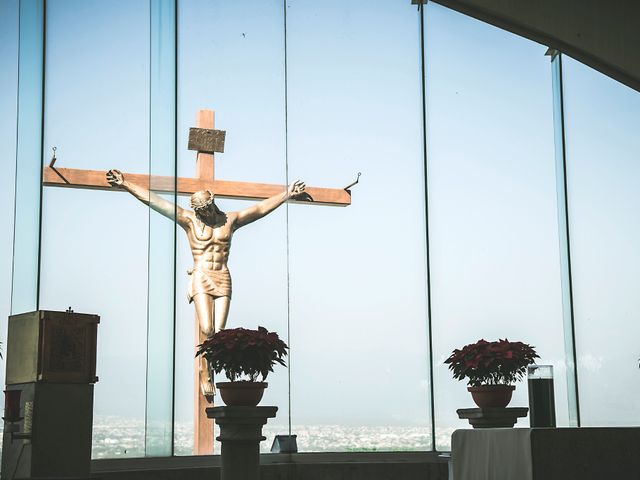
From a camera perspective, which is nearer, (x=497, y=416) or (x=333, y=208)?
(x=497, y=416)

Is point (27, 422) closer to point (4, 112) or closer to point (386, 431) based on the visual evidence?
point (4, 112)

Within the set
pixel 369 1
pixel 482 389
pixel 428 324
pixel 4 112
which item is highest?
pixel 369 1

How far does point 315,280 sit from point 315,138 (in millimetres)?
1017

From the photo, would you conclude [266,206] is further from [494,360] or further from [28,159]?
[494,360]

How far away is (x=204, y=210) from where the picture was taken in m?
5.96

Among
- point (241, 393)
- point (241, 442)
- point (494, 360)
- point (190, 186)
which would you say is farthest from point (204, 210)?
point (494, 360)

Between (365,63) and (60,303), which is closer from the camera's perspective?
(60,303)

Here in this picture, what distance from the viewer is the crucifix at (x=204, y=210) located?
5.80m

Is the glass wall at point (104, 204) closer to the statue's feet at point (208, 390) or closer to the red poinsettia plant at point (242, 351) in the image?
the statue's feet at point (208, 390)

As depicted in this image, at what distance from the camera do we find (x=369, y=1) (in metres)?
7.15

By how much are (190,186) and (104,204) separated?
56 cm

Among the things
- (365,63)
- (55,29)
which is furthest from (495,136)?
(55,29)

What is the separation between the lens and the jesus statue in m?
5.85

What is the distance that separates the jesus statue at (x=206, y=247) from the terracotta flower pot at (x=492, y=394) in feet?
5.29
